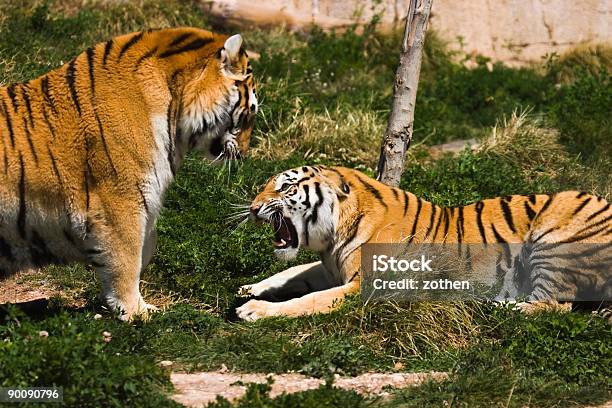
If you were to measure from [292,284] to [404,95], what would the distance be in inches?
80.7

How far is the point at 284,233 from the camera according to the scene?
7457 mm

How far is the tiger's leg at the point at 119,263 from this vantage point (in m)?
6.35

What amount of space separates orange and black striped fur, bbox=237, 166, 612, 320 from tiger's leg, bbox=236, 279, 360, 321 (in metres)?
0.01

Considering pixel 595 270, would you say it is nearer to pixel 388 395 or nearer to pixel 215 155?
pixel 388 395

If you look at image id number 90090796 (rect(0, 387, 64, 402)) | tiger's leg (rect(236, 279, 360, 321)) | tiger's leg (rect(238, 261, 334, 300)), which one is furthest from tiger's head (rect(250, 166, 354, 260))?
image id number 90090796 (rect(0, 387, 64, 402))

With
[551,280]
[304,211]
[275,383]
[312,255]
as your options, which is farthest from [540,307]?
[275,383]

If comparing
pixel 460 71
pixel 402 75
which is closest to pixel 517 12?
pixel 460 71

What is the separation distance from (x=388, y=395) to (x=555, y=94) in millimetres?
8572

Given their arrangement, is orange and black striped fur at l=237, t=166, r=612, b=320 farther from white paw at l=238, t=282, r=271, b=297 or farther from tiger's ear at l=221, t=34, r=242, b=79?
tiger's ear at l=221, t=34, r=242, b=79

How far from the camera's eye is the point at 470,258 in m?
7.39

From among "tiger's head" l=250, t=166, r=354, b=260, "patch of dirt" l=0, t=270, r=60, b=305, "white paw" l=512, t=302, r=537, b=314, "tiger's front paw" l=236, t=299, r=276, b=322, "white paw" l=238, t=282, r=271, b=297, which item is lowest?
"patch of dirt" l=0, t=270, r=60, b=305

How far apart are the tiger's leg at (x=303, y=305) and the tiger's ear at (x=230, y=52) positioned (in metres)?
1.63
